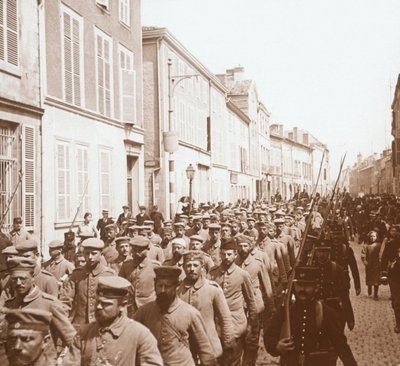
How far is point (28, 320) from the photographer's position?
3.90m

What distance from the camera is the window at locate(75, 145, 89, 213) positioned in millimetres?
18094

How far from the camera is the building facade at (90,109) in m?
16.5

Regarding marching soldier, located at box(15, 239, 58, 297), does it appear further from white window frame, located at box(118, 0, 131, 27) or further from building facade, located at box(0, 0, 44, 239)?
white window frame, located at box(118, 0, 131, 27)

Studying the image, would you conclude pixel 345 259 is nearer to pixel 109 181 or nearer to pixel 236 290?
pixel 236 290

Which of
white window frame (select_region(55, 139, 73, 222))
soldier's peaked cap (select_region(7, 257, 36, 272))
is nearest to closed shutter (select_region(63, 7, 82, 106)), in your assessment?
white window frame (select_region(55, 139, 73, 222))

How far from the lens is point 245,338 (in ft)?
26.9

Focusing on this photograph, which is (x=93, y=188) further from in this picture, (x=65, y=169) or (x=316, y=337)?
(x=316, y=337)

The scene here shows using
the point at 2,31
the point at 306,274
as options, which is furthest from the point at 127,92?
the point at 306,274

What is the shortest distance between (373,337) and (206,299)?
16.5 feet

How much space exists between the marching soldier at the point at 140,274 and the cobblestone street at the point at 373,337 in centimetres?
213

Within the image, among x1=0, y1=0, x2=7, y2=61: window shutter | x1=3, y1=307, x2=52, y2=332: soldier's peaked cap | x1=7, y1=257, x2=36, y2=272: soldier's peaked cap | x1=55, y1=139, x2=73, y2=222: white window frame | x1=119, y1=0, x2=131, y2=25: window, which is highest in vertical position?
x1=119, y1=0, x2=131, y2=25: window

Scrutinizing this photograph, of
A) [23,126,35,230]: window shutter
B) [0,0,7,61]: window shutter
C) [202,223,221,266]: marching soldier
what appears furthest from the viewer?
[23,126,35,230]: window shutter

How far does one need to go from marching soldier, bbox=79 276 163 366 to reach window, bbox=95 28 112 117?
15606 millimetres

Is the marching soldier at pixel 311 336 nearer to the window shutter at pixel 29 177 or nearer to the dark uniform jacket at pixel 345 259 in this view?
the dark uniform jacket at pixel 345 259
